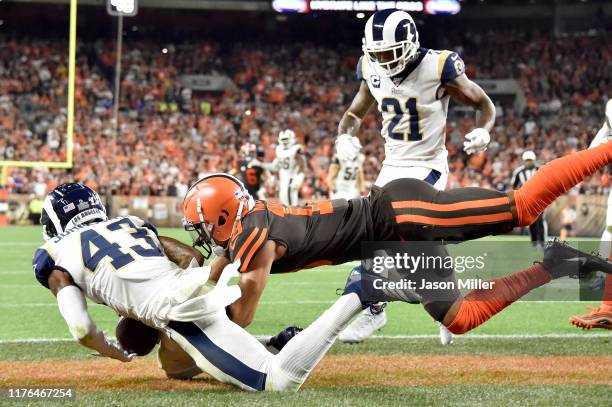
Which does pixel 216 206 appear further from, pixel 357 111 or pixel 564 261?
pixel 357 111

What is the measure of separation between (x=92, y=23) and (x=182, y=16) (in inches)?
101

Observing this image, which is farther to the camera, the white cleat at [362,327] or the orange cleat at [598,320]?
the orange cleat at [598,320]

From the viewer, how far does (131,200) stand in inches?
738

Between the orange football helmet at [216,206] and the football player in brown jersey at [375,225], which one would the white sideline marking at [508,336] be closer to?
the football player in brown jersey at [375,225]

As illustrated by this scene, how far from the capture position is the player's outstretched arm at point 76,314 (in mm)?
3418

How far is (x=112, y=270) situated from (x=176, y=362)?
0.53 metres

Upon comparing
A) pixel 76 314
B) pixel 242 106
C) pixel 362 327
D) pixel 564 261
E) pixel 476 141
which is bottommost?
pixel 362 327

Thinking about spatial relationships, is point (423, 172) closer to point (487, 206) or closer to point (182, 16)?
point (487, 206)

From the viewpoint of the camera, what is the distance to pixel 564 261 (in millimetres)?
3844

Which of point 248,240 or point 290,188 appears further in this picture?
point 290,188

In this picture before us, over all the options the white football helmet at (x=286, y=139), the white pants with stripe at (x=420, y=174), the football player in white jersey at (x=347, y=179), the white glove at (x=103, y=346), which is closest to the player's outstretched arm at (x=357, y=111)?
the white pants with stripe at (x=420, y=174)

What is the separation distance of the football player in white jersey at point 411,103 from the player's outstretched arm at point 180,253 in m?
1.28

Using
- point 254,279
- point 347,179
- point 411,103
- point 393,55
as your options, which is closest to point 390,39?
point 393,55

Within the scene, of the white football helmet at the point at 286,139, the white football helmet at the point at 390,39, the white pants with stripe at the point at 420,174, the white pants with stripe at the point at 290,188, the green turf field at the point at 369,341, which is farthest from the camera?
the white pants with stripe at the point at 290,188
